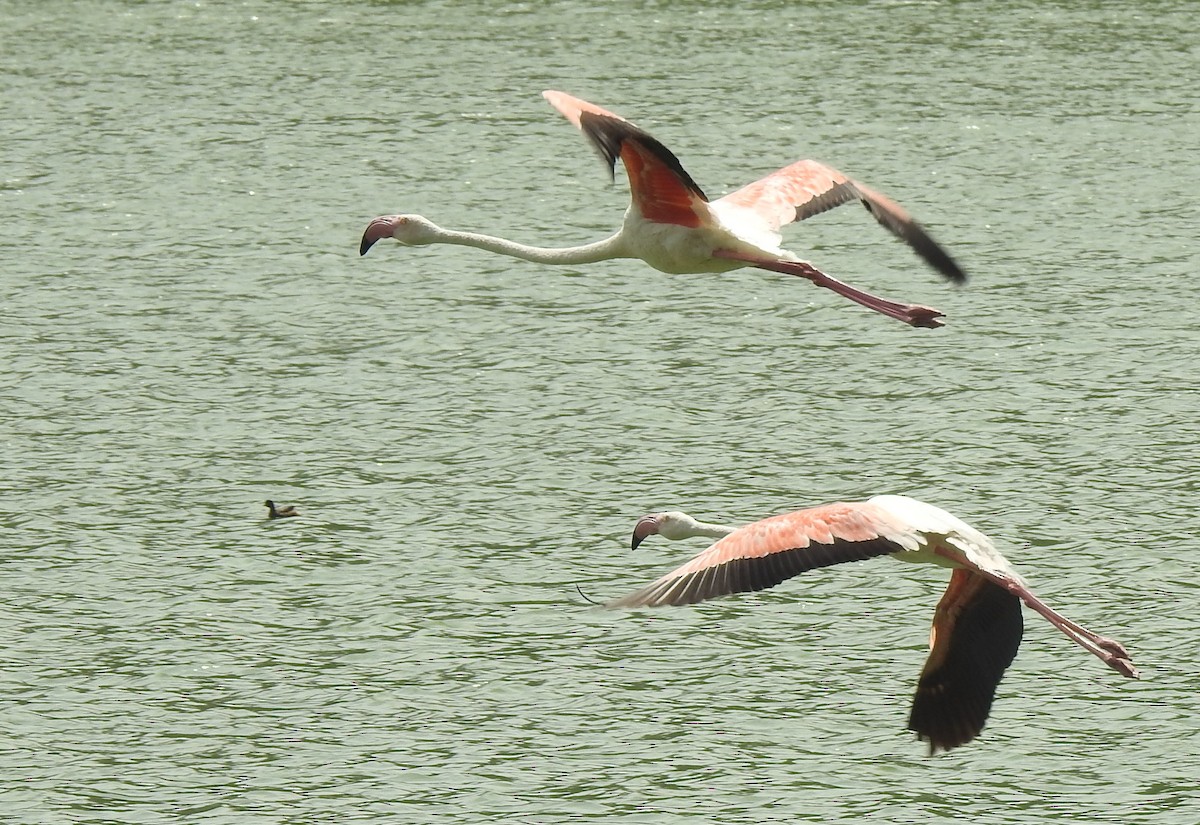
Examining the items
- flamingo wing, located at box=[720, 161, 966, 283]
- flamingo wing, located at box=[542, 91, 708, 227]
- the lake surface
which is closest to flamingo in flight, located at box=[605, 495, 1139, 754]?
the lake surface

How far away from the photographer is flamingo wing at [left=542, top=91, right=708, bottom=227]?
9.97 meters

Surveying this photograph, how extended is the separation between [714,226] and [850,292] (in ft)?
2.51

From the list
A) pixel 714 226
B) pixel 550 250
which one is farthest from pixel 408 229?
pixel 714 226

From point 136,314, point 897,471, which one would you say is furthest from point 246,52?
point 897,471

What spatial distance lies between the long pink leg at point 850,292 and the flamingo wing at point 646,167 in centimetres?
30

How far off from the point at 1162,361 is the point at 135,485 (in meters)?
7.26

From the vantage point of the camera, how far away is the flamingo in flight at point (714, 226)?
1108cm

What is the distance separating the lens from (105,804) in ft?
35.1

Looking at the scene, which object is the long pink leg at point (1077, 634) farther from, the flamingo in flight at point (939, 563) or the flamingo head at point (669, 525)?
the flamingo head at point (669, 525)

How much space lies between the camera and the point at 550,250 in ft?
39.4

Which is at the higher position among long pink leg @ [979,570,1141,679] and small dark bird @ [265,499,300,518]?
long pink leg @ [979,570,1141,679]

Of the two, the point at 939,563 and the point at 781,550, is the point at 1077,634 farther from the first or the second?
the point at 781,550

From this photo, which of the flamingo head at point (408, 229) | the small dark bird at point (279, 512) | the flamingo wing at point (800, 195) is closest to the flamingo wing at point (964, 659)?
the flamingo wing at point (800, 195)

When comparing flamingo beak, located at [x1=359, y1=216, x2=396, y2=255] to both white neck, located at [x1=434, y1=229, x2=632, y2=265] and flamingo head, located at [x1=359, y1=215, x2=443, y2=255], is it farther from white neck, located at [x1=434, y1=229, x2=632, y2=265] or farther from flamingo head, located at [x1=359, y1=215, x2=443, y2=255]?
white neck, located at [x1=434, y1=229, x2=632, y2=265]
